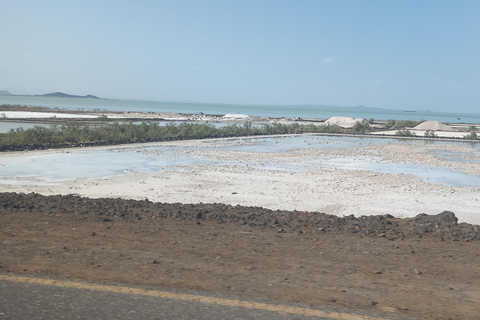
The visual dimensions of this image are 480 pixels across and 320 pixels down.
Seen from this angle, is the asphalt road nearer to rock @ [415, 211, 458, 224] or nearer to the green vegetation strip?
rock @ [415, 211, 458, 224]

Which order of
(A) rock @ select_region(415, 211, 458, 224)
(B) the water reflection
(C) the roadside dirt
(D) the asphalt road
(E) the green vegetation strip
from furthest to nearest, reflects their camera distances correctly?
(E) the green vegetation strip → (B) the water reflection → (A) rock @ select_region(415, 211, 458, 224) → (C) the roadside dirt → (D) the asphalt road

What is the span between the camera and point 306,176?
856 inches

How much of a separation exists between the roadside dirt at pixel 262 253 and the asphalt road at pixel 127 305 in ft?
1.03

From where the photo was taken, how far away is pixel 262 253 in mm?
7340

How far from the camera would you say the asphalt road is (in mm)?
5004

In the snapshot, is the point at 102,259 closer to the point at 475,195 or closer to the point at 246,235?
the point at 246,235

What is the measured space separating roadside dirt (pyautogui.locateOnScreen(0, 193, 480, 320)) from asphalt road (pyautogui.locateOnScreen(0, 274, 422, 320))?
0.31 meters

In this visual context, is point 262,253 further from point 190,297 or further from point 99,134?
point 99,134

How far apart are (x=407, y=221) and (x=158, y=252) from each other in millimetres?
5402

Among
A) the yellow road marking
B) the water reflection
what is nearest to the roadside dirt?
the yellow road marking

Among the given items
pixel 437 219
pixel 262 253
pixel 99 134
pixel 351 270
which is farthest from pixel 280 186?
pixel 99 134

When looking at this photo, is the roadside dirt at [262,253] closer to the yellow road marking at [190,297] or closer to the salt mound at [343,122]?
the yellow road marking at [190,297]

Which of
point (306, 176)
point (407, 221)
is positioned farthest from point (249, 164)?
point (407, 221)

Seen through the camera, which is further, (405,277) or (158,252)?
(158,252)
